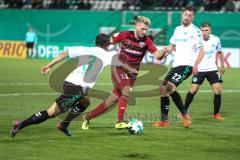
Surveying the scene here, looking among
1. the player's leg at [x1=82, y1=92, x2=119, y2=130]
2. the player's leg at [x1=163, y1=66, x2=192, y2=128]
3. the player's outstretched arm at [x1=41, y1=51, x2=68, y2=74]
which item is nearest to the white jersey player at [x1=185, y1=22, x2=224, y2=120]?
the player's leg at [x1=163, y1=66, x2=192, y2=128]

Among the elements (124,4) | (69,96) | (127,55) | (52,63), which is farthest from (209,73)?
(124,4)

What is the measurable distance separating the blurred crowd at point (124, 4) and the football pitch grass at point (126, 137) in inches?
832

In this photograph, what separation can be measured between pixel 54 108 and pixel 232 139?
Answer: 3359 millimetres

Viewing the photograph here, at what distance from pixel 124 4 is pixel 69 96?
31.9 meters

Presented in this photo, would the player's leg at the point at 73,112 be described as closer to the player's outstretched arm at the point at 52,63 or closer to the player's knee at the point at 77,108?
the player's knee at the point at 77,108

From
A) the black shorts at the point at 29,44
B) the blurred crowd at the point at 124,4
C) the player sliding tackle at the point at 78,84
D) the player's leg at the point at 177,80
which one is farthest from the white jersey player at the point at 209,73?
the black shorts at the point at 29,44

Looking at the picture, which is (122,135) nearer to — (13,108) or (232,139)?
(232,139)

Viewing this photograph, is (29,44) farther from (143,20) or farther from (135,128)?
(135,128)

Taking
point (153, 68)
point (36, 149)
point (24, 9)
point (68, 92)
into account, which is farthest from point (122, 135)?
point (24, 9)

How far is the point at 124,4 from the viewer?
43000 millimetres

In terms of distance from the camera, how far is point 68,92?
11.6 meters

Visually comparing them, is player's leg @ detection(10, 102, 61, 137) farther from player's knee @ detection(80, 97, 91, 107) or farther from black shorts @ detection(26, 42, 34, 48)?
black shorts @ detection(26, 42, 34, 48)

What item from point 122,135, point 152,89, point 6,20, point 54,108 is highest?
point 54,108

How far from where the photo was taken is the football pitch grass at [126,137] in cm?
1026
